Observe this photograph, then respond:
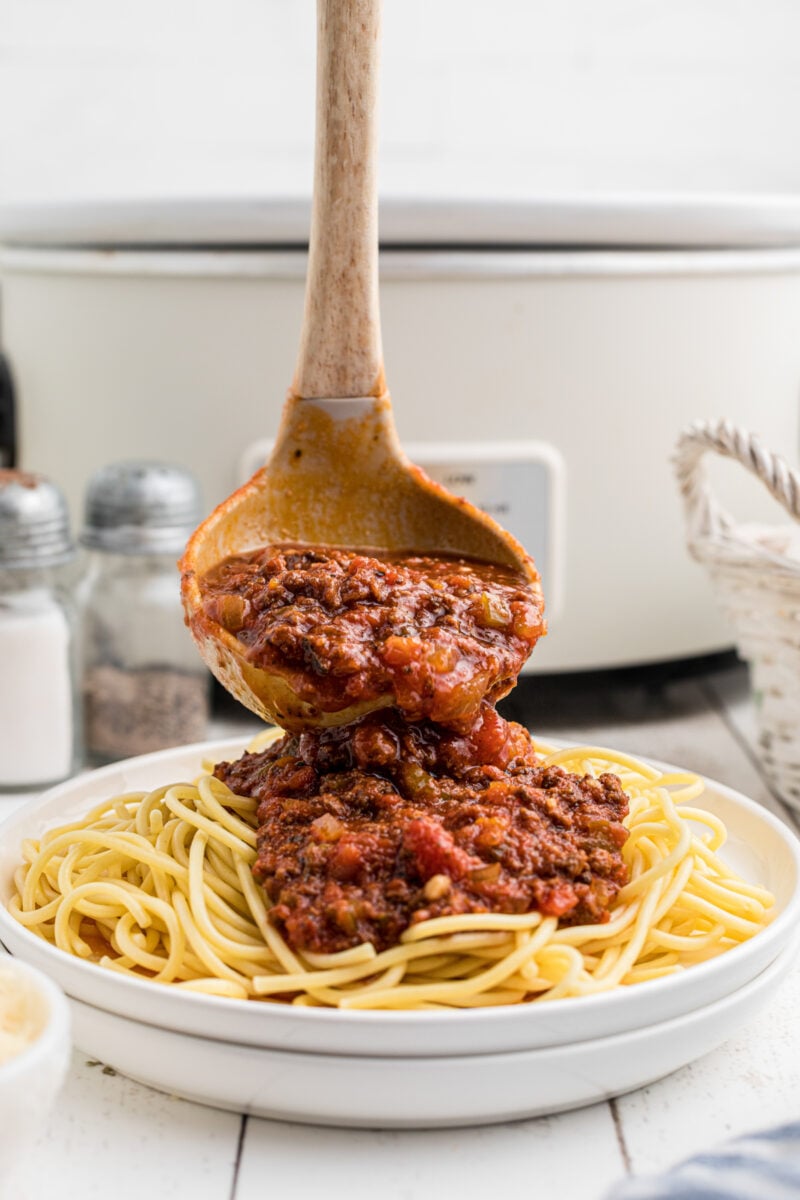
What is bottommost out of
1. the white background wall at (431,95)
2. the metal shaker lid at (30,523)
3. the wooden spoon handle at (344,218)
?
the metal shaker lid at (30,523)

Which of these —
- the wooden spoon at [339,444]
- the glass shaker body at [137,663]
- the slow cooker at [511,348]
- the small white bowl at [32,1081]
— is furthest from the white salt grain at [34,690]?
the small white bowl at [32,1081]

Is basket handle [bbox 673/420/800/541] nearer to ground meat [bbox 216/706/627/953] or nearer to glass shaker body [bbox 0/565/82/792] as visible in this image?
ground meat [bbox 216/706/627/953]

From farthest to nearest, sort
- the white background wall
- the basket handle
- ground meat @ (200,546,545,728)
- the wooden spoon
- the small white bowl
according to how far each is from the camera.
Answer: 1. the white background wall
2. the basket handle
3. the wooden spoon
4. ground meat @ (200,546,545,728)
5. the small white bowl

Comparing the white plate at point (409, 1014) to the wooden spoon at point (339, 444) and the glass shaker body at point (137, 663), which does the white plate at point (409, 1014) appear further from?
the glass shaker body at point (137, 663)

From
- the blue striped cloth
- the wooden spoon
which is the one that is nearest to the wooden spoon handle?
the wooden spoon

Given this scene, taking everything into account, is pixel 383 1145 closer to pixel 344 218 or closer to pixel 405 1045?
pixel 405 1045

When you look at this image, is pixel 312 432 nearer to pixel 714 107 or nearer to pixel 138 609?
pixel 138 609
